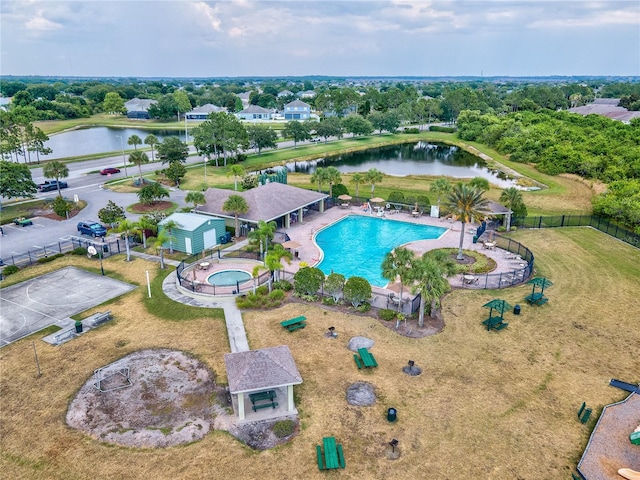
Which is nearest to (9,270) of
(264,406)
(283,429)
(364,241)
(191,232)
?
(191,232)

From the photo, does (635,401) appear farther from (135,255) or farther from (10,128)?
(10,128)

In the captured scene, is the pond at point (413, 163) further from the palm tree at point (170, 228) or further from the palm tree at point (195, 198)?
the palm tree at point (170, 228)

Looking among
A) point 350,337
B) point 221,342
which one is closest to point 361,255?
point 350,337

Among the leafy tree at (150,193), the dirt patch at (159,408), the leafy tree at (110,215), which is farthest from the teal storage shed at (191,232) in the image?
the dirt patch at (159,408)

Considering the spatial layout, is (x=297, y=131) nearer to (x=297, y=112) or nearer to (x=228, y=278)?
(x=297, y=112)

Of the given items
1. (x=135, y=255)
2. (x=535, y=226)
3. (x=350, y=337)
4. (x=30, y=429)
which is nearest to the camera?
(x=30, y=429)

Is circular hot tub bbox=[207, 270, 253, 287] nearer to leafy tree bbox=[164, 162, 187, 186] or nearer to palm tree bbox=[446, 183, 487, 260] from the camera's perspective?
palm tree bbox=[446, 183, 487, 260]

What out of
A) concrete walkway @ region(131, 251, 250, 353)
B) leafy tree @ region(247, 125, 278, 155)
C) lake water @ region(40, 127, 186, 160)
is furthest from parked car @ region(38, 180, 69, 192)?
concrete walkway @ region(131, 251, 250, 353)
